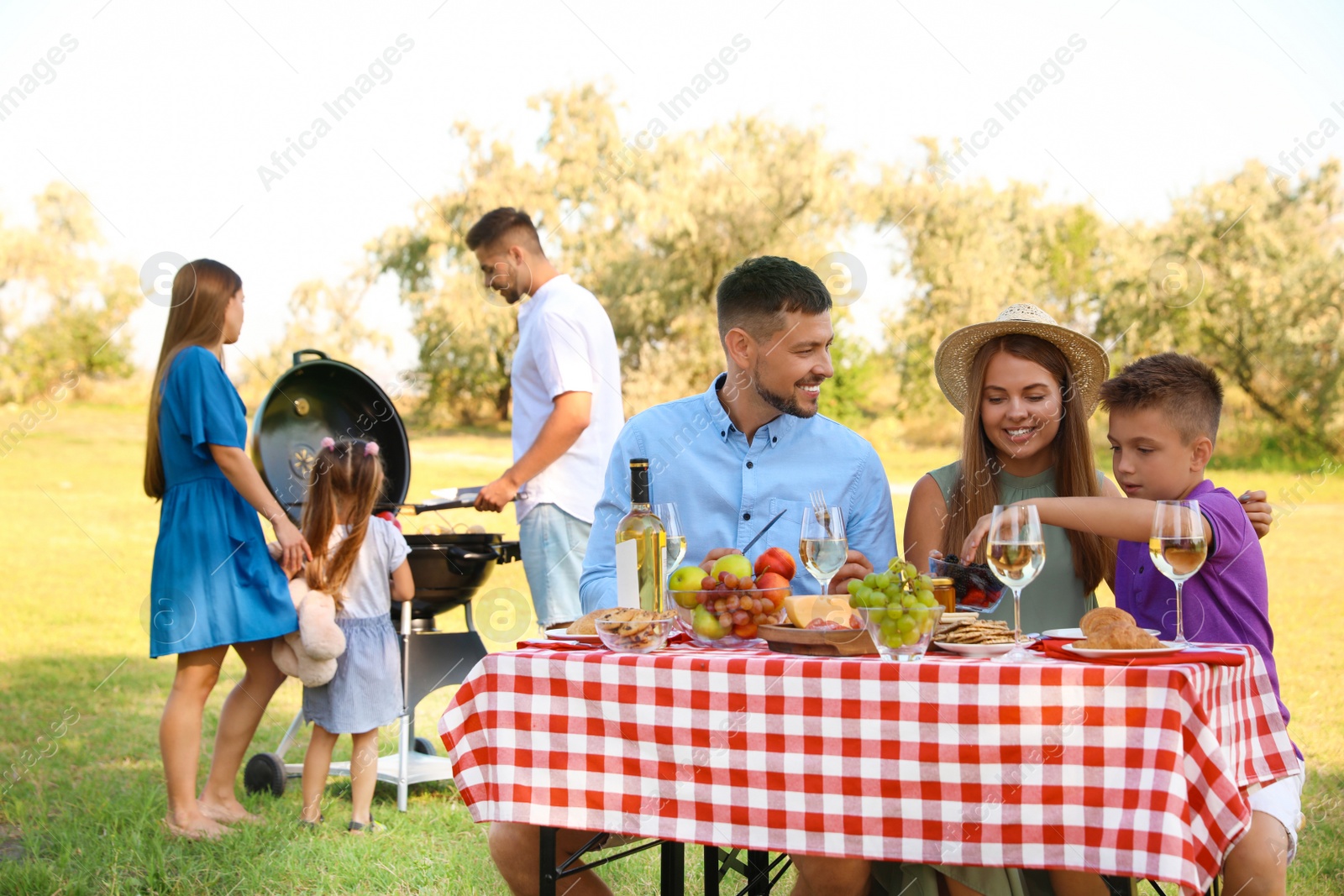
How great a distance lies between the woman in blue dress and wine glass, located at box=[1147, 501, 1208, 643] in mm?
3190

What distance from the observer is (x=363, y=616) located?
446cm

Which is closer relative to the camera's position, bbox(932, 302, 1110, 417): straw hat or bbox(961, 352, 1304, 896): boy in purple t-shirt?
bbox(961, 352, 1304, 896): boy in purple t-shirt

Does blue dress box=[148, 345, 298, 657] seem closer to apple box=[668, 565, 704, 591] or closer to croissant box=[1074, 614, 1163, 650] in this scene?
apple box=[668, 565, 704, 591]

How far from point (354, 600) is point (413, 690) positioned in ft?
1.96

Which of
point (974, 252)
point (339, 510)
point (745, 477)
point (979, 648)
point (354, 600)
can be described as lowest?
point (354, 600)

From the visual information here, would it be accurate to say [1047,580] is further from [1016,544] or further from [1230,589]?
[1016,544]

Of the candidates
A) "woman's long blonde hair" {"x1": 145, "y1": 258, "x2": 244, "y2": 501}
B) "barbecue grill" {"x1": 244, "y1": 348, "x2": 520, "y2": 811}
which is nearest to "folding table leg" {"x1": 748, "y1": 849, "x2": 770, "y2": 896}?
"barbecue grill" {"x1": 244, "y1": 348, "x2": 520, "y2": 811}

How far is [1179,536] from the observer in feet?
6.34

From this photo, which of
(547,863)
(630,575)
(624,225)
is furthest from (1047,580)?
(624,225)

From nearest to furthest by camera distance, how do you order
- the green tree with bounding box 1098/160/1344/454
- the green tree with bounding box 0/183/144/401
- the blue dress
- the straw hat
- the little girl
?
the straw hat
the blue dress
the little girl
the green tree with bounding box 0/183/144/401
the green tree with bounding box 1098/160/1344/454

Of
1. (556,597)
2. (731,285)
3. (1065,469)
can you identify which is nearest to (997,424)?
(1065,469)

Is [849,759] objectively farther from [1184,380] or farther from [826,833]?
[1184,380]

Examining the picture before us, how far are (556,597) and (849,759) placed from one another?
8.32 ft

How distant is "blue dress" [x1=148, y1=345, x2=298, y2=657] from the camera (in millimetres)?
4070
